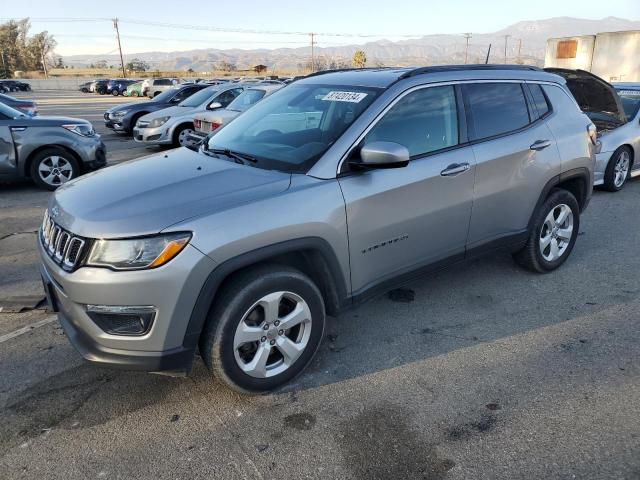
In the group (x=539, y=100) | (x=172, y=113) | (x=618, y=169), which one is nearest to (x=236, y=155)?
(x=539, y=100)

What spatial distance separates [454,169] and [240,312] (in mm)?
1807

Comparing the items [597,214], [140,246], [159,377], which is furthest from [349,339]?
[597,214]

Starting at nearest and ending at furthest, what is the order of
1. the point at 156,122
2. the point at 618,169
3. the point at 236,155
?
the point at 236,155 → the point at 618,169 → the point at 156,122

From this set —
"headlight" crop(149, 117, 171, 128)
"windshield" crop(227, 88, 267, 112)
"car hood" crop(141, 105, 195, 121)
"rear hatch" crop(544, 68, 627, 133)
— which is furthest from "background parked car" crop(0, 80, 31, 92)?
"rear hatch" crop(544, 68, 627, 133)

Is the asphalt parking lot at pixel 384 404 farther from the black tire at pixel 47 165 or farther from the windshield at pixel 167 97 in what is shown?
the windshield at pixel 167 97

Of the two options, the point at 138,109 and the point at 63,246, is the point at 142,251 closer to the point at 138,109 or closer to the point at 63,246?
the point at 63,246

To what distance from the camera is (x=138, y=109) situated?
46.1 feet

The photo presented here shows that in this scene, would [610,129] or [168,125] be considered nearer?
[610,129]

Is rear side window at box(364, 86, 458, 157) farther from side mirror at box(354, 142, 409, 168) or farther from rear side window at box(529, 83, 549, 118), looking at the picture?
rear side window at box(529, 83, 549, 118)

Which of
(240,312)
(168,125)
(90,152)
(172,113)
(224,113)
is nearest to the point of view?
(240,312)

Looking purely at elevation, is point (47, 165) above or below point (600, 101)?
below

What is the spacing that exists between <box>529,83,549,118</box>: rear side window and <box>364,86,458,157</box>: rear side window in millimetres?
1035

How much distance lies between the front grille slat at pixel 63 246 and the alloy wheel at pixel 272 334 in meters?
0.89

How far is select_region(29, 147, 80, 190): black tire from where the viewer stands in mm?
7801
